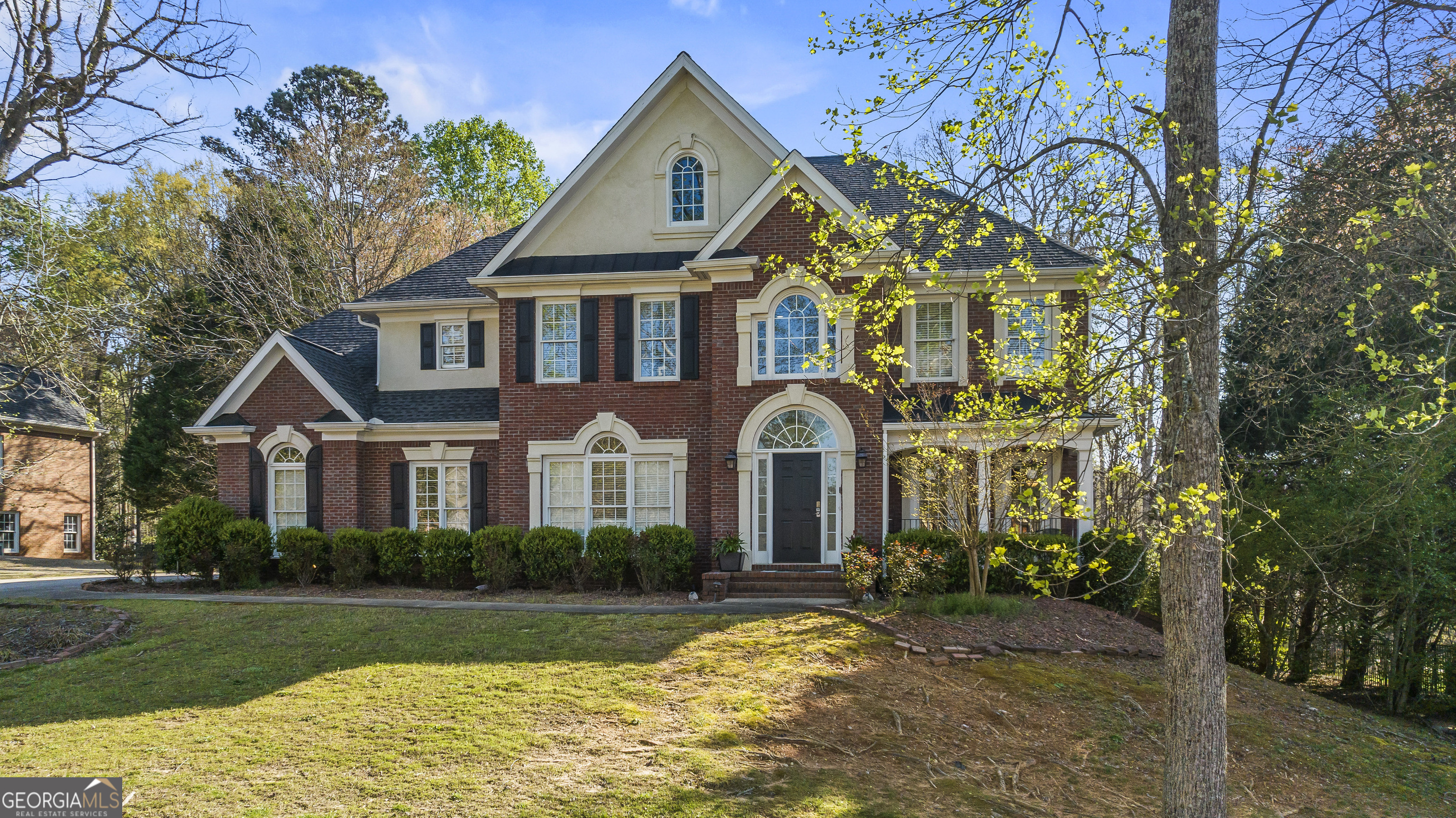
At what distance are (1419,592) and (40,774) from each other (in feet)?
56.6

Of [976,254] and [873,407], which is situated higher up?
[976,254]

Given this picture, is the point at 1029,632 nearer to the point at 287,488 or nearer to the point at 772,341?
the point at 772,341

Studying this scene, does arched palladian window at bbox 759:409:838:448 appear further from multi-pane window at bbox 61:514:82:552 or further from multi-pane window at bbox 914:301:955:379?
multi-pane window at bbox 61:514:82:552

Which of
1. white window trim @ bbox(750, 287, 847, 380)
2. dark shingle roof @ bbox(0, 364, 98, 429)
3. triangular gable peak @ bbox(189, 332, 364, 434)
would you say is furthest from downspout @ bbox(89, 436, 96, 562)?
white window trim @ bbox(750, 287, 847, 380)

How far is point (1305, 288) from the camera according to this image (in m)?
7.52

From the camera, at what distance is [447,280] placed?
18406mm

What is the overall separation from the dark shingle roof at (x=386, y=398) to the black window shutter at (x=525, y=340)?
0.70m

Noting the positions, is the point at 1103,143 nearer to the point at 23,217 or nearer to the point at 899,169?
the point at 899,169

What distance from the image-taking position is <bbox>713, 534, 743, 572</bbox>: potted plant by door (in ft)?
47.2

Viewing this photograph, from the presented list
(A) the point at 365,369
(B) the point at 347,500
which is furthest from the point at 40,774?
(A) the point at 365,369

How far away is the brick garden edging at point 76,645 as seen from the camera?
9.91 m

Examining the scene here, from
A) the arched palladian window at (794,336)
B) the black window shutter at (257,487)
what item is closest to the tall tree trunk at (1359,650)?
the arched palladian window at (794,336)

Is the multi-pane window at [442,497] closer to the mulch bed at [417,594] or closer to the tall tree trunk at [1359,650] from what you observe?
the mulch bed at [417,594]

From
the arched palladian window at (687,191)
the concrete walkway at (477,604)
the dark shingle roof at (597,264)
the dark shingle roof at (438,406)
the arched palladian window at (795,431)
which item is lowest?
the concrete walkway at (477,604)
